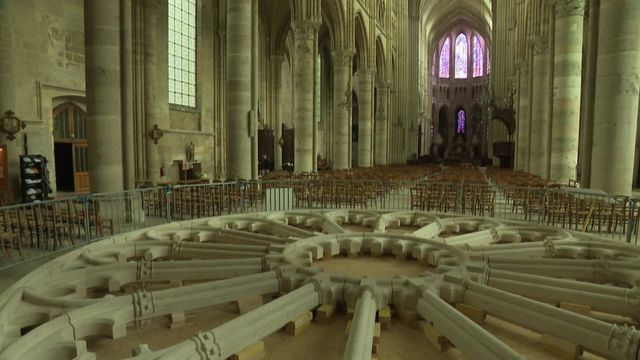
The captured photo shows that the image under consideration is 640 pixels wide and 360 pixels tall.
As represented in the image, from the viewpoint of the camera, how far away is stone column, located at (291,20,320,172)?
22.2 meters

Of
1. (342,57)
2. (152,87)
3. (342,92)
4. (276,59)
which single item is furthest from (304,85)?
Result: (276,59)

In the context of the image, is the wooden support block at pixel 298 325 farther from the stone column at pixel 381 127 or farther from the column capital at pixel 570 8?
the stone column at pixel 381 127

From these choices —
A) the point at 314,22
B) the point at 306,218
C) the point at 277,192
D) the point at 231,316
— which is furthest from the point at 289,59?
the point at 231,316

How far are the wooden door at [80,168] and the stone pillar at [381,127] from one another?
28.3 meters

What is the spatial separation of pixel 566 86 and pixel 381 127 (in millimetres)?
25092

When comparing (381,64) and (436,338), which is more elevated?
(381,64)

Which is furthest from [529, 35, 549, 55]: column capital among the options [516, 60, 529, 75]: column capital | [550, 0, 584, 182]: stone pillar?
[516, 60, 529, 75]: column capital

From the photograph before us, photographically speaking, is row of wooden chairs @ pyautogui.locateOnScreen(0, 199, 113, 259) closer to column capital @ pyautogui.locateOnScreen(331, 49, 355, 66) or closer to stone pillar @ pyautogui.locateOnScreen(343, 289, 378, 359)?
stone pillar @ pyautogui.locateOnScreen(343, 289, 378, 359)

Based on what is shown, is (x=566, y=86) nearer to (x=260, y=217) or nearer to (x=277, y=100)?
(x=260, y=217)

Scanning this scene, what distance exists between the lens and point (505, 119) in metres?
38.9

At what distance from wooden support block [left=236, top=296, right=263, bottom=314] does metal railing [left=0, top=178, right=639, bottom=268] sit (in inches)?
184

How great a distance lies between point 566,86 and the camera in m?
17.4

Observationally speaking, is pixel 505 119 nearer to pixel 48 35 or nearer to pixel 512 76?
pixel 512 76

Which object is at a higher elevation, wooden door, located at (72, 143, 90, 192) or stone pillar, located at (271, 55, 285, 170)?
stone pillar, located at (271, 55, 285, 170)
